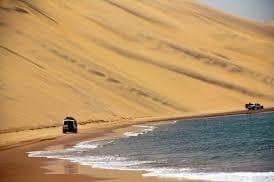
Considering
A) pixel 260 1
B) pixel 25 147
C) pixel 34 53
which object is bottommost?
pixel 25 147

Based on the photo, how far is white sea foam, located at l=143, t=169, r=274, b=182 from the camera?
670 centimetres

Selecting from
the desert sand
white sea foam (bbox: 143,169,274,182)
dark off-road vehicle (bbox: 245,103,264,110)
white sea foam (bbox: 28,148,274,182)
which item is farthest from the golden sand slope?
white sea foam (bbox: 143,169,274,182)

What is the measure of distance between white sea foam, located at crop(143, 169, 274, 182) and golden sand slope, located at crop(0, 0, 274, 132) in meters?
9.22

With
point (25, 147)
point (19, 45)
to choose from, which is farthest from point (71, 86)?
point (25, 147)

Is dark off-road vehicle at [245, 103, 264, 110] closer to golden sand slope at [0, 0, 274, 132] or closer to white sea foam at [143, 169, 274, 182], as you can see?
golden sand slope at [0, 0, 274, 132]

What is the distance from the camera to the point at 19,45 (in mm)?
22094

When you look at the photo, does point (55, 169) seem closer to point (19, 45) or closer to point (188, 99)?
point (19, 45)

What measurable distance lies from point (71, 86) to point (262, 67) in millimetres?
6925

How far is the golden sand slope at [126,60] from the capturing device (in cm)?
1953

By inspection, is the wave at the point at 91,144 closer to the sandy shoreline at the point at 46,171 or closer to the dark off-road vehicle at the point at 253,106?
the sandy shoreline at the point at 46,171

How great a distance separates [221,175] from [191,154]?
7.07ft

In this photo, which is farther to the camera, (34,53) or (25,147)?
(34,53)

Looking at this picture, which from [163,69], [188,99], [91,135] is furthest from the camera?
[163,69]

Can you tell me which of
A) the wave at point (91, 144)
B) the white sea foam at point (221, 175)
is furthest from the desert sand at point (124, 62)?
the white sea foam at point (221, 175)
